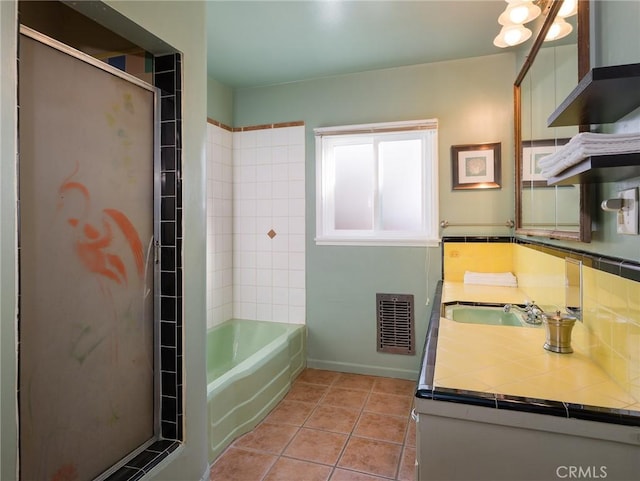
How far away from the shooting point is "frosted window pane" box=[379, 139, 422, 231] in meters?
3.05

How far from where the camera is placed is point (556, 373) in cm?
113

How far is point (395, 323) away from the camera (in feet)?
10.1

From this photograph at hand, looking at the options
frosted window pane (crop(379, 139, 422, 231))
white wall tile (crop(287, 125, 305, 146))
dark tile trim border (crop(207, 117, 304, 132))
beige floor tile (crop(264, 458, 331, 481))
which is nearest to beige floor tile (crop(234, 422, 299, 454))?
beige floor tile (crop(264, 458, 331, 481))

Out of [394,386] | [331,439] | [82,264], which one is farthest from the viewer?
[394,386]

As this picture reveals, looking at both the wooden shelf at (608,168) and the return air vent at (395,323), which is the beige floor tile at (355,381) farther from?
the wooden shelf at (608,168)

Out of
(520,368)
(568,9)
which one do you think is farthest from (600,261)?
(568,9)

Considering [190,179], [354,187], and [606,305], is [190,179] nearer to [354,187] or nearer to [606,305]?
[606,305]

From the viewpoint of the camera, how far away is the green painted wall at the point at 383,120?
2.83m

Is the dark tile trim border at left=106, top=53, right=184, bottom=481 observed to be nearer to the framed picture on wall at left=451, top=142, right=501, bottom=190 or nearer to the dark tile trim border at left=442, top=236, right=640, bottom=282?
the dark tile trim border at left=442, top=236, right=640, bottom=282

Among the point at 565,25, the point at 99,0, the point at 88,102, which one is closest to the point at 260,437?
the point at 88,102

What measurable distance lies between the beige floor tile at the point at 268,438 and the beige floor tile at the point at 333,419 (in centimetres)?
15

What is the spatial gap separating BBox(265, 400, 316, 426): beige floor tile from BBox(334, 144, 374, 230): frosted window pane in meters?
1.47

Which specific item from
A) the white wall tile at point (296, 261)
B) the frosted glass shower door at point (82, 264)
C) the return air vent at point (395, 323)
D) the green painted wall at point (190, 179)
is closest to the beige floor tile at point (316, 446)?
the green painted wall at point (190, 179)

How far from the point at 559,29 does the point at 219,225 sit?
269 centimetres
